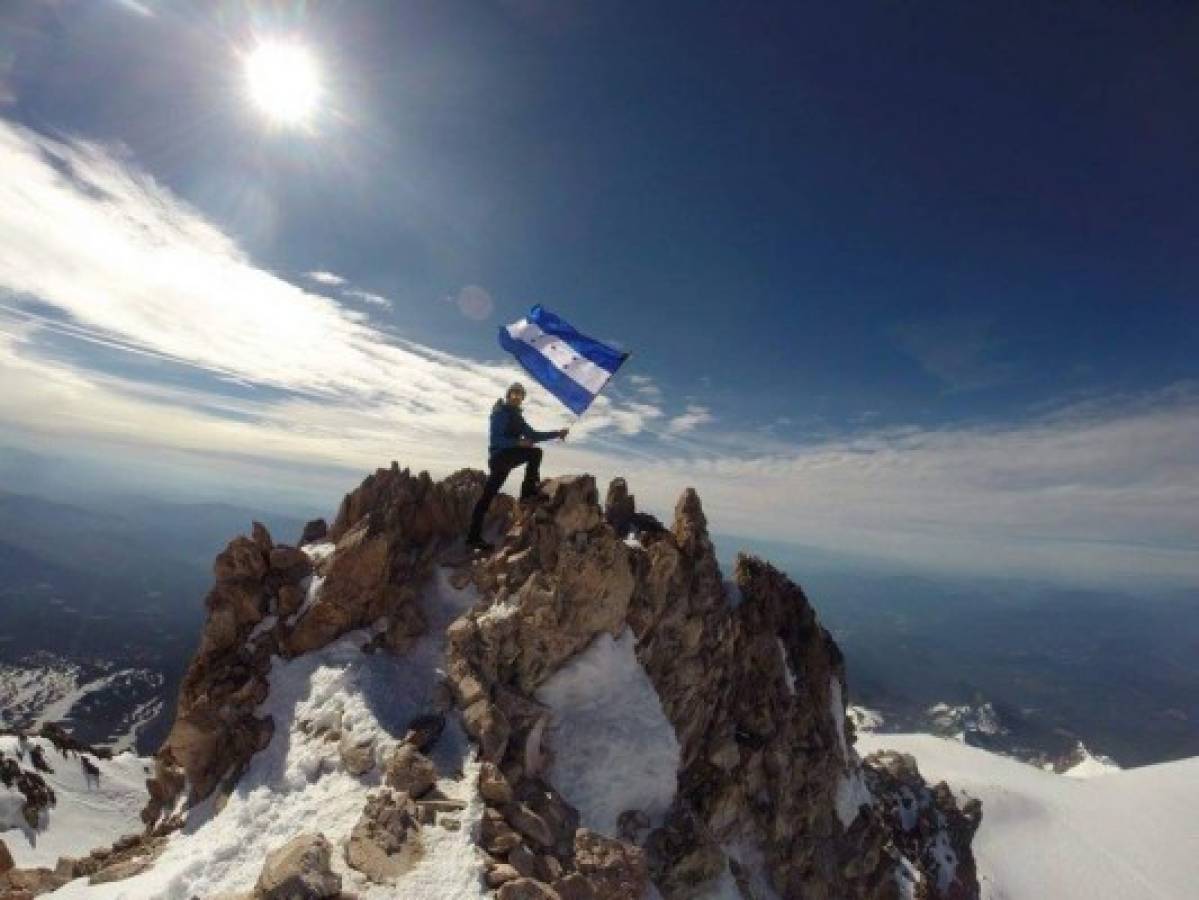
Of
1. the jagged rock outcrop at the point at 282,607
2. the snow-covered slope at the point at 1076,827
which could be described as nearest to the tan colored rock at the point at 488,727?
the jagged rock outcrop at the point at 282,607

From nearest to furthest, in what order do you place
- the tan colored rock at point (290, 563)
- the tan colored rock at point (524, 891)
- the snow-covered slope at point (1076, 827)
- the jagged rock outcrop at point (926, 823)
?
1. the tan colored rock at point (524, 891)
2. the tan colored rock at point (290, 563)
3. the jagged rock outcrop at point (926, 823)
4. the snow-covered slope at point (1076, 827)

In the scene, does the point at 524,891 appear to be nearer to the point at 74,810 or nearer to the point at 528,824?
the point at 528,824

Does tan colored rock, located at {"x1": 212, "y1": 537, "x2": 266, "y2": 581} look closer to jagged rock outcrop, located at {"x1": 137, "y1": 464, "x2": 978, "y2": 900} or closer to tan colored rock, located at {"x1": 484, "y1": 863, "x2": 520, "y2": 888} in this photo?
jagged rock outcrop, located at {"x1": 137, "y1": 464, "x2": 978, "y2": 900}

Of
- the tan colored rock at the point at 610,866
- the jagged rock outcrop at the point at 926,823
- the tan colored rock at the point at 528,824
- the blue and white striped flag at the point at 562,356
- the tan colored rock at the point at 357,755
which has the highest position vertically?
the blue and white striped flag at the point at 562,356

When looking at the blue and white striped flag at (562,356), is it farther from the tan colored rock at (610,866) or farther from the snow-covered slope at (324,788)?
the tan colored rock at (610,866)

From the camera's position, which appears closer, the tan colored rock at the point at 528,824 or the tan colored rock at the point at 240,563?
the tan colored rock at the point at 528,824

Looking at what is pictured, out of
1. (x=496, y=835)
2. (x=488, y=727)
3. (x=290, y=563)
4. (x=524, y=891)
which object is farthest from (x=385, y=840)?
(x=290, y=563)

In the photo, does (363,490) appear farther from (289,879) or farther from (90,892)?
(289,879)
